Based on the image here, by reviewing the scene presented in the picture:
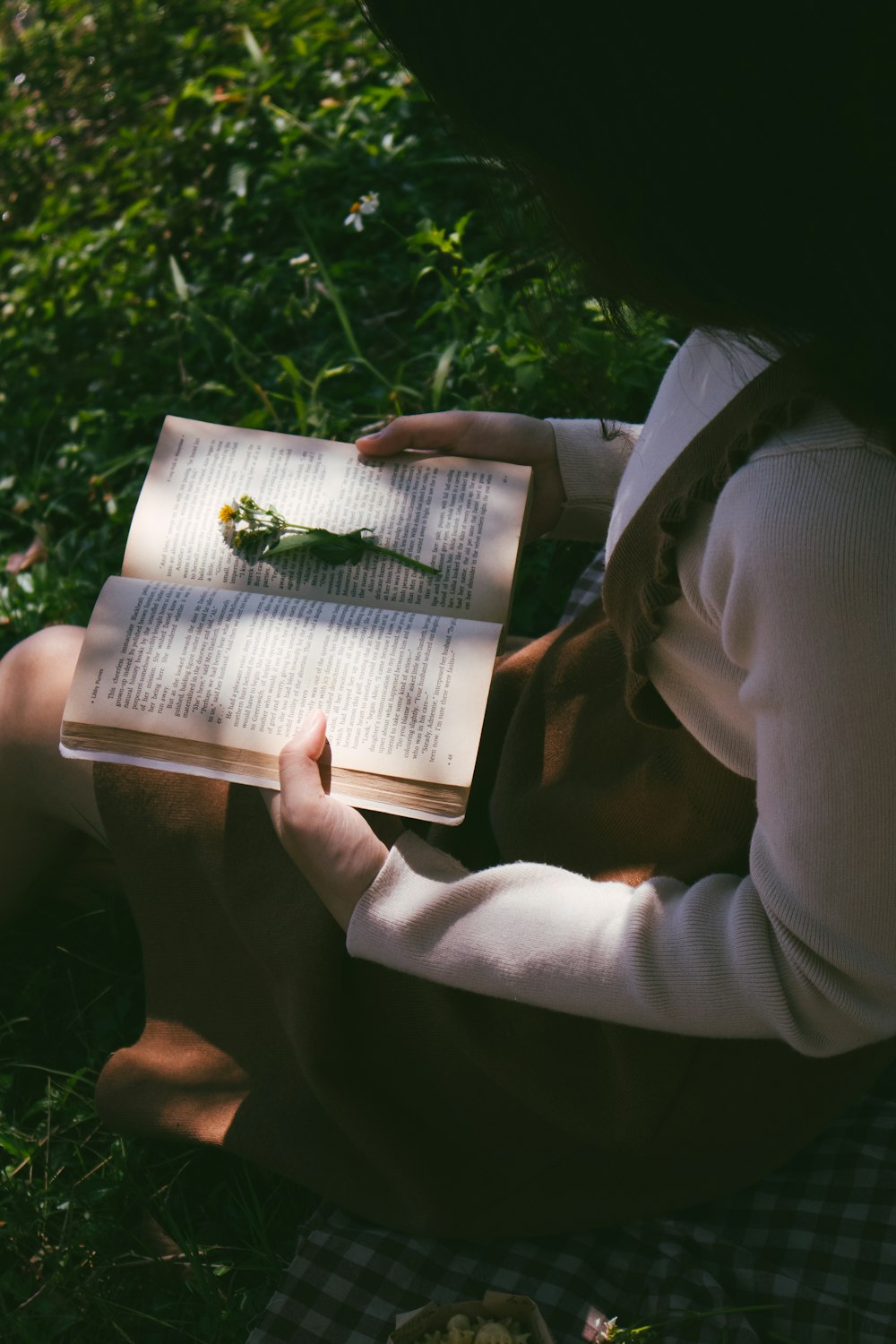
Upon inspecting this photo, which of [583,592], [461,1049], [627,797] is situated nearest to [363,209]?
[583,592]

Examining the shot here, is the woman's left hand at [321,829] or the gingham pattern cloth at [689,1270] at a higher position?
the woman's left hand at [321,829]

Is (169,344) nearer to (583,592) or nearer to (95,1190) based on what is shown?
(583,592)

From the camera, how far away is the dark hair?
2.20 ft

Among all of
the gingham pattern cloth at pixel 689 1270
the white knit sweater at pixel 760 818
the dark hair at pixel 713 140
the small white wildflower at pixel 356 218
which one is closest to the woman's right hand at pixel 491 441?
the white knit sweater at pixel 760 818

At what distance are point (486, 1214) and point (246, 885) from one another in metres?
0.52

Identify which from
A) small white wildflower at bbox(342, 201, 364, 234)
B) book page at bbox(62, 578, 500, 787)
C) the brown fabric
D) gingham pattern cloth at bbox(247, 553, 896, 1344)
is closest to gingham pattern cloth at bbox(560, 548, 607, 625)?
the brown fabric

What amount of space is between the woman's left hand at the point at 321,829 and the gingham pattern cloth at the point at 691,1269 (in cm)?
52

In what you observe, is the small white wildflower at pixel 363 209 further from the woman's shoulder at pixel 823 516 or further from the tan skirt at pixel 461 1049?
the woman's shoulder at pixel 823 516

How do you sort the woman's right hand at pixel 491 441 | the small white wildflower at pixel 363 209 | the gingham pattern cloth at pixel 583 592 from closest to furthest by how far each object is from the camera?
the woman's right hand at pixel 491 441, the gingham pattern cloth at pixel 583 592, the small white wildflower at pixel 363 209

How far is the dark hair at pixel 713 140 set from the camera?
2.20 feet

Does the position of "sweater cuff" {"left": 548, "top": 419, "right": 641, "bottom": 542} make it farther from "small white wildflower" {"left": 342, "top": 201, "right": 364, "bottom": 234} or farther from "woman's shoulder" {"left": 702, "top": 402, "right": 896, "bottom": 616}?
"small white wildflower" {"left": 342, "top": 201, "right": 364, "bottom": 234}

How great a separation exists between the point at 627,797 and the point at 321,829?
359 mm

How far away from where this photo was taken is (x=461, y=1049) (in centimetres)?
134

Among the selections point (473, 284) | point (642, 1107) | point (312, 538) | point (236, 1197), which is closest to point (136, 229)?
point (473, 284)
